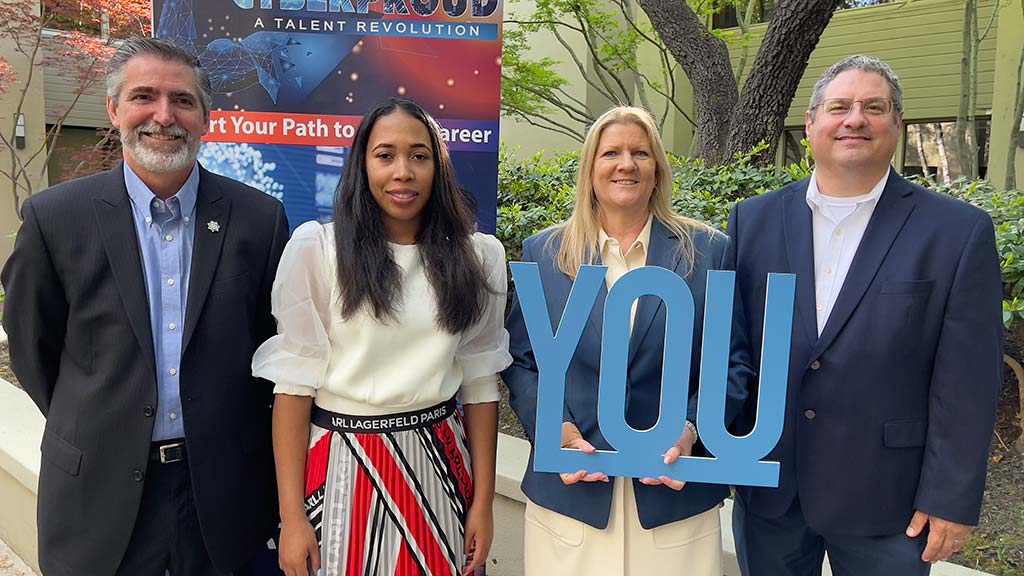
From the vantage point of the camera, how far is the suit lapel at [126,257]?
190cm

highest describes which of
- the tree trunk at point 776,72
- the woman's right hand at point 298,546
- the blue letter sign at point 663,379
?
the tree trunk at point 776,72

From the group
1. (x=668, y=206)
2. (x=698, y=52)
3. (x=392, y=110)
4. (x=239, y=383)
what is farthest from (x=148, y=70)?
(x=698, y=52)

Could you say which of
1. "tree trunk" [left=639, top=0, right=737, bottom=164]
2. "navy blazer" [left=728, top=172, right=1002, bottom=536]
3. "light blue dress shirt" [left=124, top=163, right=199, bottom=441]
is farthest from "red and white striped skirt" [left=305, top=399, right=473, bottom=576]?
"tree trunk" [left=639, top=0, right=737, bottom=164]

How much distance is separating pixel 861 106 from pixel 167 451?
6.48 feet

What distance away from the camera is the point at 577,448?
187 cm

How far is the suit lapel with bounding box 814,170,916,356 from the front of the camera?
6.31ft

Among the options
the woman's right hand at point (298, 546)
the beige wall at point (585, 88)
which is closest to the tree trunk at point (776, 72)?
the woman's right hand at point (298, 546)

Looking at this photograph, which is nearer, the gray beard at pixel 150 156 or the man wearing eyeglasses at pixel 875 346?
the man wearing eyeglasses at pixel 875 346

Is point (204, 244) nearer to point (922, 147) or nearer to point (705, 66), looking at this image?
point (705, 66)

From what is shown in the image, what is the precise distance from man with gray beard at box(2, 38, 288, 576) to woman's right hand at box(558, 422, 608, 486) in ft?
2.84

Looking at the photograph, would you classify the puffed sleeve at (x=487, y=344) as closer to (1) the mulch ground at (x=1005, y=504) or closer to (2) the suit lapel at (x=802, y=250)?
(2) the suit lapel at (x=802, y=250)

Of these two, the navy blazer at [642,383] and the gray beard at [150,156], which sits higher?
the gray beard at [150,156]

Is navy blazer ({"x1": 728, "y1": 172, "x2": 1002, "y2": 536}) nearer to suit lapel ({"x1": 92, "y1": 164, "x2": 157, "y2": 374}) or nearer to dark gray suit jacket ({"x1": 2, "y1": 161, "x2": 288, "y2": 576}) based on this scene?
dark gray suit jacket ({"x1": 2, "y1": 161, "x2": 288, "y2": 576})

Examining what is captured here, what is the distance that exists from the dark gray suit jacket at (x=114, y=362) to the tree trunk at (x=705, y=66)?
15.9ft
